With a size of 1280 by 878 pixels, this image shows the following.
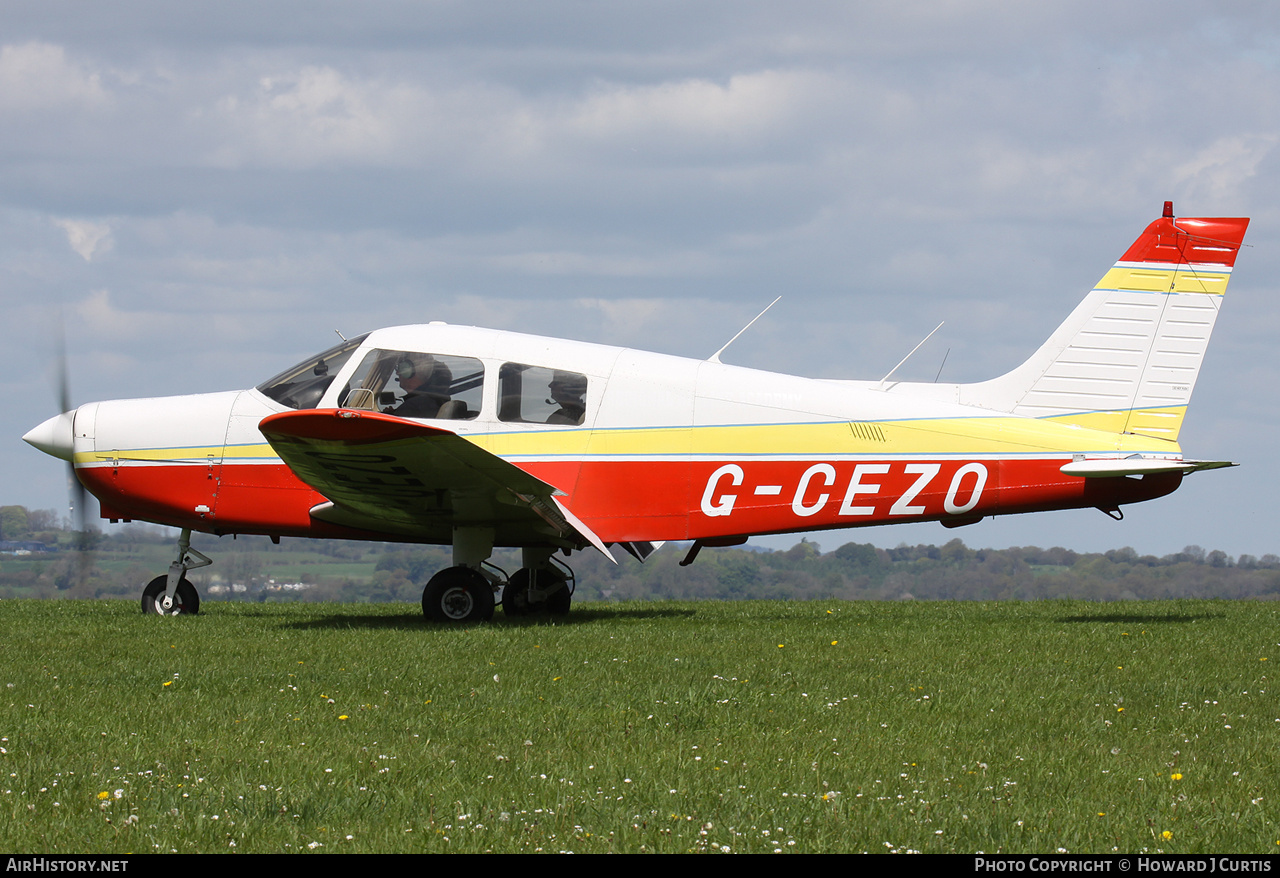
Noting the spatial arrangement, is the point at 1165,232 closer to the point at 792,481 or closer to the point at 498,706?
the point at 792,481

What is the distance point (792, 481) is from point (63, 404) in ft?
24.0

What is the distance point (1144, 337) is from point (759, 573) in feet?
231

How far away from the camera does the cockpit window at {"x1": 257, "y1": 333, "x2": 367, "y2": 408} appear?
436 inches

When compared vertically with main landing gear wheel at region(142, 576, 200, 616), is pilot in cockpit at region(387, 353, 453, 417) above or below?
above

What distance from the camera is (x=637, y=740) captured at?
579cm

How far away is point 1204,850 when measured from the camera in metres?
4.07

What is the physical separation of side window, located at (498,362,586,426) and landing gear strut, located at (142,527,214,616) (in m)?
3.41

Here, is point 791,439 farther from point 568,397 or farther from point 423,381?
point 423,381

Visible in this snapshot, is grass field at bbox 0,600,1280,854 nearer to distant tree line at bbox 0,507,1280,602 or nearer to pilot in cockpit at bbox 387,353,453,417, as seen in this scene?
pilot in cockpit at bbox 387,353,453,417

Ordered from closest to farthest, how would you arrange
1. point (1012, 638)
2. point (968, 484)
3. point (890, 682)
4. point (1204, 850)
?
1. point (1204, 850)
2. point (890, 682)
3. point (1012, 638)
4. point (968, 484)

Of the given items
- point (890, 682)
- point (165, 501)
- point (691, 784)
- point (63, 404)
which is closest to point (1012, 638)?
point (890, 682)

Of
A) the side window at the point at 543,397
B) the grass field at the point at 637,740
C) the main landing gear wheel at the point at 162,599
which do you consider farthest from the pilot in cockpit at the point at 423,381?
the main landing gear wheel at the point at 162,599

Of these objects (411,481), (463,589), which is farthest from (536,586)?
(411,481)

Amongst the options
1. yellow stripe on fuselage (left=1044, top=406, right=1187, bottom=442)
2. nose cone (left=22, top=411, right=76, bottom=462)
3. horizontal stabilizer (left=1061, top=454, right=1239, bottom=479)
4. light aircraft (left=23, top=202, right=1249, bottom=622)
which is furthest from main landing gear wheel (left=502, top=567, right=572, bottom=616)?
yellow stripe on fuselage (left=1044, top=406, right=1187, bottom=442)
